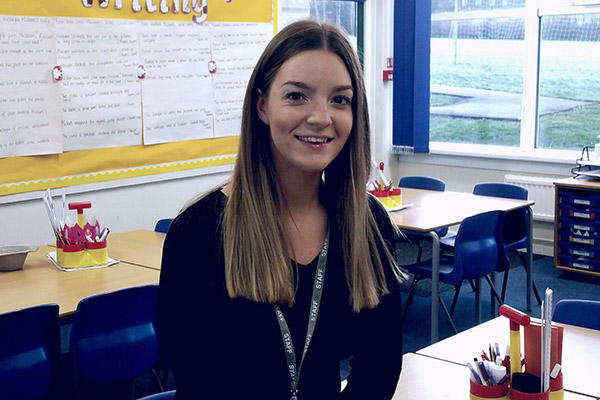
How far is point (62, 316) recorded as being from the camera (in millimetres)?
2541

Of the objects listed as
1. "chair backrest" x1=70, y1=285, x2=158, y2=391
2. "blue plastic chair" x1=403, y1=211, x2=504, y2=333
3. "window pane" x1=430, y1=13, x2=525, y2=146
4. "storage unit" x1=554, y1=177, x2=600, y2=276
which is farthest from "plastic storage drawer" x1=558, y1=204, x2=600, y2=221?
"chair backrest" x1=70, y1=285, x2=158, y2=391

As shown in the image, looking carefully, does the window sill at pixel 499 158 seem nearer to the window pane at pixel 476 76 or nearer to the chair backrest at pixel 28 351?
the window pane at pixel 476 76

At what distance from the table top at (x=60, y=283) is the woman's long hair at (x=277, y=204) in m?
1.48

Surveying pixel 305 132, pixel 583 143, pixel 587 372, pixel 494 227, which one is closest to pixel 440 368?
pixel 587 372

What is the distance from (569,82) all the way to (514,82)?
48 cm

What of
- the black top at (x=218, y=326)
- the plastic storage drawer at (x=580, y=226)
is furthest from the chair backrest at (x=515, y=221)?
the black top at (x=218, y=326)

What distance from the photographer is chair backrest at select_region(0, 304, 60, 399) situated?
241 cm

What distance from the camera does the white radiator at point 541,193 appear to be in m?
5.90

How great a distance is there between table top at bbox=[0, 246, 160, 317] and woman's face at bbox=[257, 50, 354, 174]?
1.58m

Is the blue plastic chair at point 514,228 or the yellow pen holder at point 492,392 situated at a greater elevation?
the yellow pen holder at point 492,392

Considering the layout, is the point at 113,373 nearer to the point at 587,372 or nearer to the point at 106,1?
the point at 587,372

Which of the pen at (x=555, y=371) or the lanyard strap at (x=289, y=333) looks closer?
the lanyard strap at (x=289, y=333)

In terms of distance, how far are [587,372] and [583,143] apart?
14.1 ft

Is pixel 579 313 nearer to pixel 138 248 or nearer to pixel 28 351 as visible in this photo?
pixel 28 351
